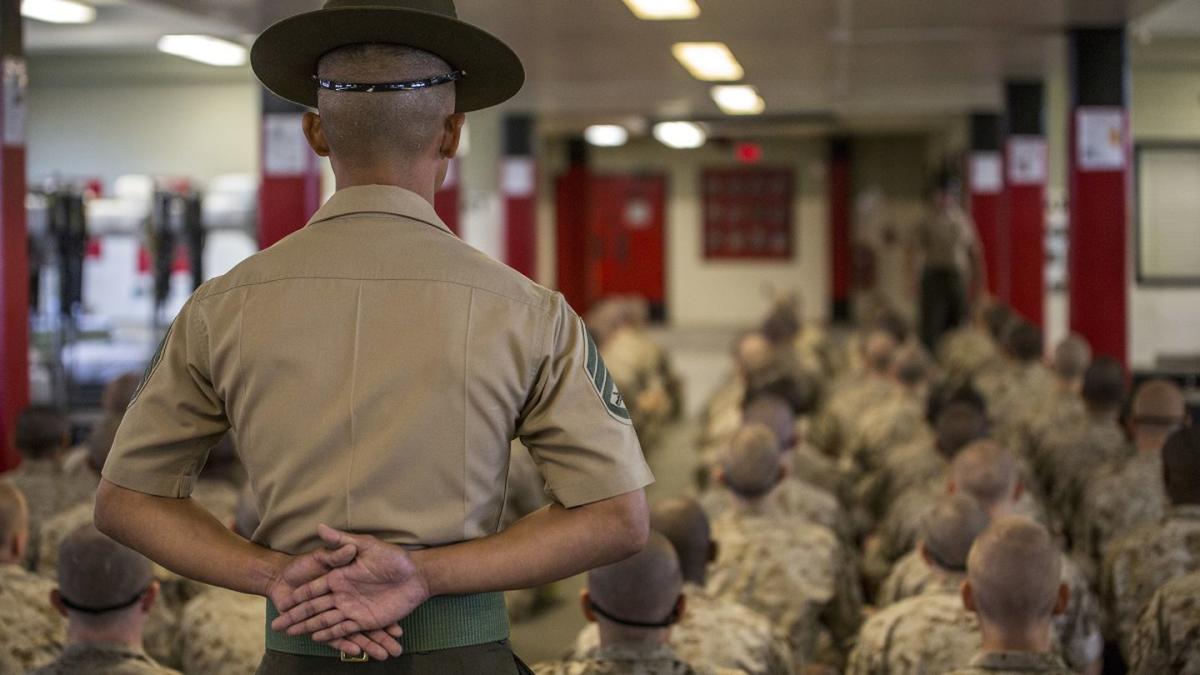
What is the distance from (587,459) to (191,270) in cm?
971

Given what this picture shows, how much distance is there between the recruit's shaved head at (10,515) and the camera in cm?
388

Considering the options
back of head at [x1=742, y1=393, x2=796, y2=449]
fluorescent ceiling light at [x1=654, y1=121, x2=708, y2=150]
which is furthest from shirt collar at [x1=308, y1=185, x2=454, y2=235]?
fluorescent ceiling light at [x1=654, y1=121, x2=708, y2=150]

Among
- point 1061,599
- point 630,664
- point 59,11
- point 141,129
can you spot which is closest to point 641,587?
point 630,664

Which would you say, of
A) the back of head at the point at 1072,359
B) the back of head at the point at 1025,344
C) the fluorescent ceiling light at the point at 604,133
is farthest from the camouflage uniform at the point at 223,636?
the fluorescent ceiling light at the point at 604,133

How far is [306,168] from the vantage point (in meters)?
8.49

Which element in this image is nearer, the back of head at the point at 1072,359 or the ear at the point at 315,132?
the ear at the point at 315,132

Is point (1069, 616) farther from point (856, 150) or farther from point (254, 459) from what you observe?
point (856, 150)

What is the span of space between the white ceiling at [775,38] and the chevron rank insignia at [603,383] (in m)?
5.56

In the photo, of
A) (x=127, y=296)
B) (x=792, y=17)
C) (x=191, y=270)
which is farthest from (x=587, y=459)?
(x=127, y=296)

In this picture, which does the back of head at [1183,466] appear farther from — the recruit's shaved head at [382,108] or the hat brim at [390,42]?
the recruit's shaved head at [382,108]

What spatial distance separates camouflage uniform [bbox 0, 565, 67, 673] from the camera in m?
3.54

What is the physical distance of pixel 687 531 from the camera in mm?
3834

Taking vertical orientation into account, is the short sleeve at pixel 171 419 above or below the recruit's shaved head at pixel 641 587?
above

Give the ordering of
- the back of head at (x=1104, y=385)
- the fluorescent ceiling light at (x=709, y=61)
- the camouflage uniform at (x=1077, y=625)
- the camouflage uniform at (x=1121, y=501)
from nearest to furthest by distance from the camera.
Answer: the camouflage uniform at (x=1077, y=625), the camouflage uniform at (x=1121, y=501), the back of head at (x=1104, y=385), the fluorescent ceiling light at (x=709, y=61)
